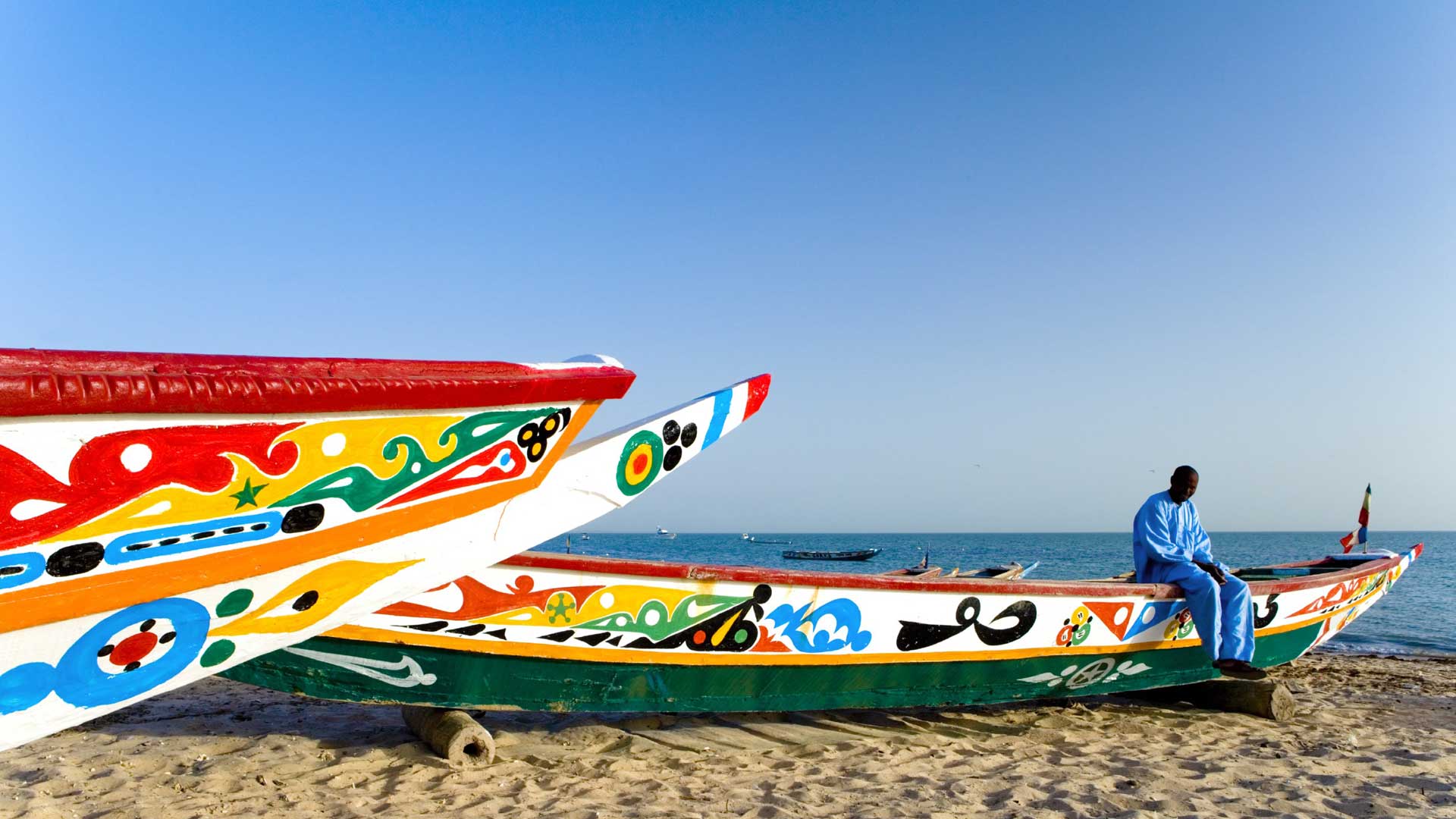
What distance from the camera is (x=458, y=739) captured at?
14.6ft

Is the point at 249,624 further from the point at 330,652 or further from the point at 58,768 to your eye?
the point at 58,768

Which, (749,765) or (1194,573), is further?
(1194,573)

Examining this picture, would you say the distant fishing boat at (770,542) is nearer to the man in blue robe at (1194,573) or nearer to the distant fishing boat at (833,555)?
the distant fishing boat at (833,555)

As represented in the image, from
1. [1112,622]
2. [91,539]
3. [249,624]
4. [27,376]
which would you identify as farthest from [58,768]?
[1112,622]

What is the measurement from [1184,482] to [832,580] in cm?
298

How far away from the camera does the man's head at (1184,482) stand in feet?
19.7

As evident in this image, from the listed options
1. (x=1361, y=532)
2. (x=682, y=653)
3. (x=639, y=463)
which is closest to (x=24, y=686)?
(x=639, y=463)

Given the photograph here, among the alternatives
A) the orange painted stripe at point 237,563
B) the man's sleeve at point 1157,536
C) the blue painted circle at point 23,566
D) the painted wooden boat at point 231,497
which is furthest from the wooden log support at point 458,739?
the man's sleeve at point 1157,536

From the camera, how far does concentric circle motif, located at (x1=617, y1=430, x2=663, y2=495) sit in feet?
10.2

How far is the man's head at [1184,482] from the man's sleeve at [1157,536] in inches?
7.3

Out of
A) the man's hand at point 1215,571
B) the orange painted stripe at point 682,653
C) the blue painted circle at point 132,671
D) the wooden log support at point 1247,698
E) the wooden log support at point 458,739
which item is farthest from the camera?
the wooden log support at point 1247,698

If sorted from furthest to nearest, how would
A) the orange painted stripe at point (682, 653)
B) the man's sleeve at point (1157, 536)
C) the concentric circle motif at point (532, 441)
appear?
the man's sleeve at point (1157, 536) → the orange painted stripe at point (682, 653) → the concentric circle motif at point (532, 441)

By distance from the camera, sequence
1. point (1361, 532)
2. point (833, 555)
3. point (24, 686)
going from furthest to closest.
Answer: point (833, 555)
point (1361, 532)
point (24, 686)

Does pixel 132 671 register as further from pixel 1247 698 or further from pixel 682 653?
pixel 1247 698
